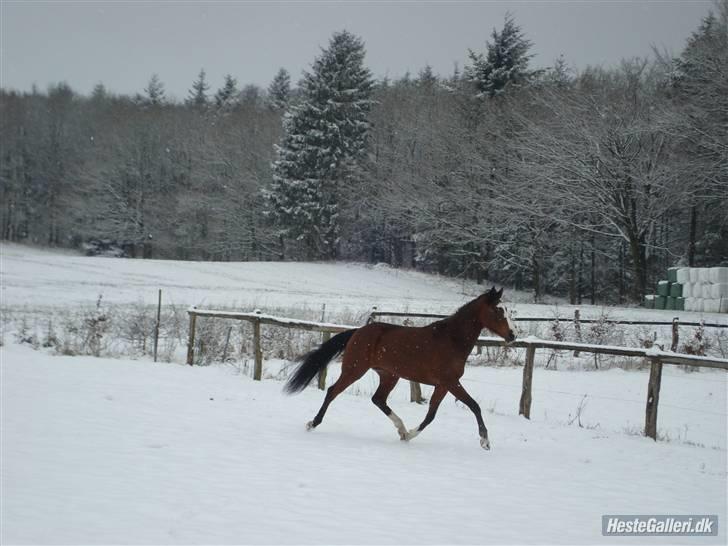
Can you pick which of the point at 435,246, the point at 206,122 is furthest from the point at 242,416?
the point at 206,122

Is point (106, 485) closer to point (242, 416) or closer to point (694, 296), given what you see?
point (242, 416)

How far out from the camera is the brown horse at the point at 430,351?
668cm

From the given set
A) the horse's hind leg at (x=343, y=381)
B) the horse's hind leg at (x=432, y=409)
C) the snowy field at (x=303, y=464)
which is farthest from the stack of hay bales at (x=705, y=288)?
the horse's hind leg at (x=343, y=381)

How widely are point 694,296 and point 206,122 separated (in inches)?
1796

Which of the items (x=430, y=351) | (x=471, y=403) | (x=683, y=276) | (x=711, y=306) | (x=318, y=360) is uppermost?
(x=683, y=276)

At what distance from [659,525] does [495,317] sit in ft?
8.93

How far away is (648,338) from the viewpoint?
16.2m

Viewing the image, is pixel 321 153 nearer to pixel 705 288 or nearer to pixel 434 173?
pixel 434 173

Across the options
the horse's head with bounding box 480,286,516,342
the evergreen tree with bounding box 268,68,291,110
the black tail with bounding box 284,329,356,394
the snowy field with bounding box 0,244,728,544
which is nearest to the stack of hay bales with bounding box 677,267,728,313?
the snowy field with bounding box 0,244,728,544

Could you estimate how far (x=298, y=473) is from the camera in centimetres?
529

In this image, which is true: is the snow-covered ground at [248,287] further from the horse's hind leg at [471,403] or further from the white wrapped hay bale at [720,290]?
the horse's hind leg at [471,403]

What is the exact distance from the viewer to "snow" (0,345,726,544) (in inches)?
159

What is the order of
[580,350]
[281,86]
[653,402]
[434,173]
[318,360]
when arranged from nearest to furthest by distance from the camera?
[318,360] → [653,402] → [580,350] → [434,173] → [281,86]

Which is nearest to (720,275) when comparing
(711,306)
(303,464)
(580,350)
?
(711,306)
